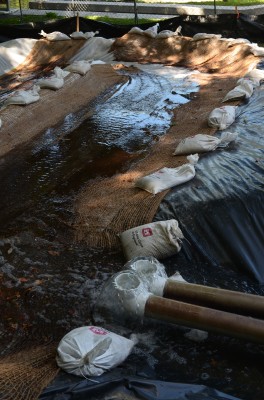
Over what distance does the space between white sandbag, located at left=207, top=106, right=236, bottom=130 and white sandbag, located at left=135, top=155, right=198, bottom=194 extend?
1.68 meters

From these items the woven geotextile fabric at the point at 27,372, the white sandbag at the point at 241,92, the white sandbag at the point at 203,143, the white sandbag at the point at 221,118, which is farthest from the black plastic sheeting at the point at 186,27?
the woven geotextile fabric at the point at 27,372

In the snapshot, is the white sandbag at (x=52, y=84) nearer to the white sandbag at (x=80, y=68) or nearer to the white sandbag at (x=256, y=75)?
the white sandbag at (x=80, y=68)

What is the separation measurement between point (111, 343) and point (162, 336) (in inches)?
21.9

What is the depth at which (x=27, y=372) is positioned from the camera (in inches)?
132

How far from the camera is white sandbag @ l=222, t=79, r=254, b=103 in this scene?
8352mm

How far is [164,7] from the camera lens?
18516 millimetres

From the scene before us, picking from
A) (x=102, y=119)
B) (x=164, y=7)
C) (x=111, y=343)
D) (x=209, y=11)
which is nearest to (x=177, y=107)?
(x=102, y=119)

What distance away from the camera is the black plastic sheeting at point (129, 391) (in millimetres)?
3105

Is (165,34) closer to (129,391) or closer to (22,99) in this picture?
(22,99)

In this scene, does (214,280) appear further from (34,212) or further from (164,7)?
(164,7)

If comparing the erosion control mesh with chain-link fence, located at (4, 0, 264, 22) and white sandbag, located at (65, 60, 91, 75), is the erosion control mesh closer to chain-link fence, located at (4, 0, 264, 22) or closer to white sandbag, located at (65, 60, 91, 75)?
white sandbag, located at (65, 60, 91, 75)

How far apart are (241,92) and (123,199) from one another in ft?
12.5

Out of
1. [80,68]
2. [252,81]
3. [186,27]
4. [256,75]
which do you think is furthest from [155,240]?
[186,27]

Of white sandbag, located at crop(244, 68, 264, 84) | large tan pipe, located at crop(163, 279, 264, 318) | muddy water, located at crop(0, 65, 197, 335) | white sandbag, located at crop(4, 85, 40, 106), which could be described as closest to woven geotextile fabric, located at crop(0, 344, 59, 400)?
muddy water, located at crop(0, 65, 197, 335)
